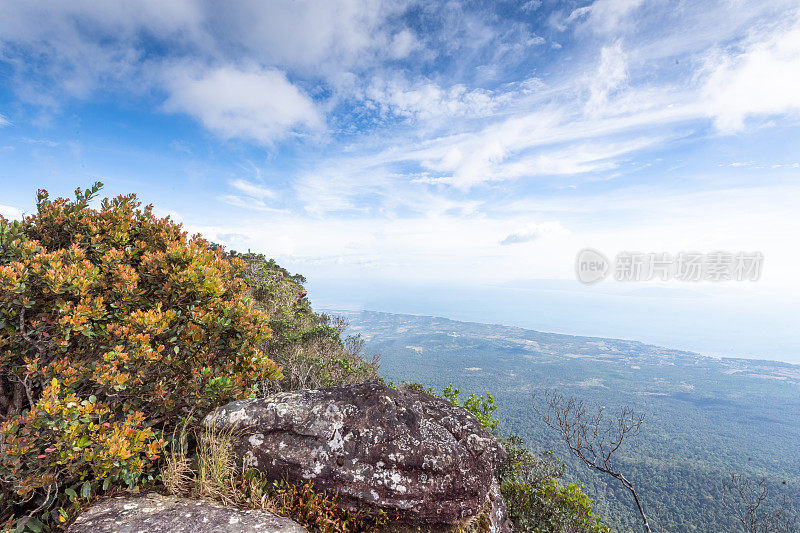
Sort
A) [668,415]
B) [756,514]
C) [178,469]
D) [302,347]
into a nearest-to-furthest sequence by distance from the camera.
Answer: [178,469] → [302,347] → [756,514] → [668,415]


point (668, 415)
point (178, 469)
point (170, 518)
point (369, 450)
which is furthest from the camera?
point (668, 415)

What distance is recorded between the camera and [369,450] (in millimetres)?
4809

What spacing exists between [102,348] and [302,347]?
9029mm

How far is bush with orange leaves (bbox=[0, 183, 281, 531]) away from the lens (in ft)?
11.2

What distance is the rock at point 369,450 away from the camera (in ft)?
15.2

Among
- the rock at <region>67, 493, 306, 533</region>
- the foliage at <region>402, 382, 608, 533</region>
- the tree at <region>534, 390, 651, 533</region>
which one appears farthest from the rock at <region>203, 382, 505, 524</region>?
the tree at <region>534, 390, 651, 533</region>

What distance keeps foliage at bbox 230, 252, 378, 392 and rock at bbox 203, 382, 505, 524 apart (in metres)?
4.14

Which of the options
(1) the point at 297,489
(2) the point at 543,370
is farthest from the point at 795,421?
(1) the point at 297,489

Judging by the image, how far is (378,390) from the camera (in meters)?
5.61

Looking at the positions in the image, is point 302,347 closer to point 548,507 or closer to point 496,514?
point 496,514

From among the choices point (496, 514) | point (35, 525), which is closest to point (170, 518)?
point (35, 525)

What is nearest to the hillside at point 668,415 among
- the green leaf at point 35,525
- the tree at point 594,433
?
the tree at point 594,433

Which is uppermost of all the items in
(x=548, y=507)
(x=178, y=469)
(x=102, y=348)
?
(x=102, y=348)

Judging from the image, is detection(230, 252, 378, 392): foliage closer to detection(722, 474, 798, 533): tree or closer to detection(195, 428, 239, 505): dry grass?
detection(195, 428, 239, 505): dry grass
